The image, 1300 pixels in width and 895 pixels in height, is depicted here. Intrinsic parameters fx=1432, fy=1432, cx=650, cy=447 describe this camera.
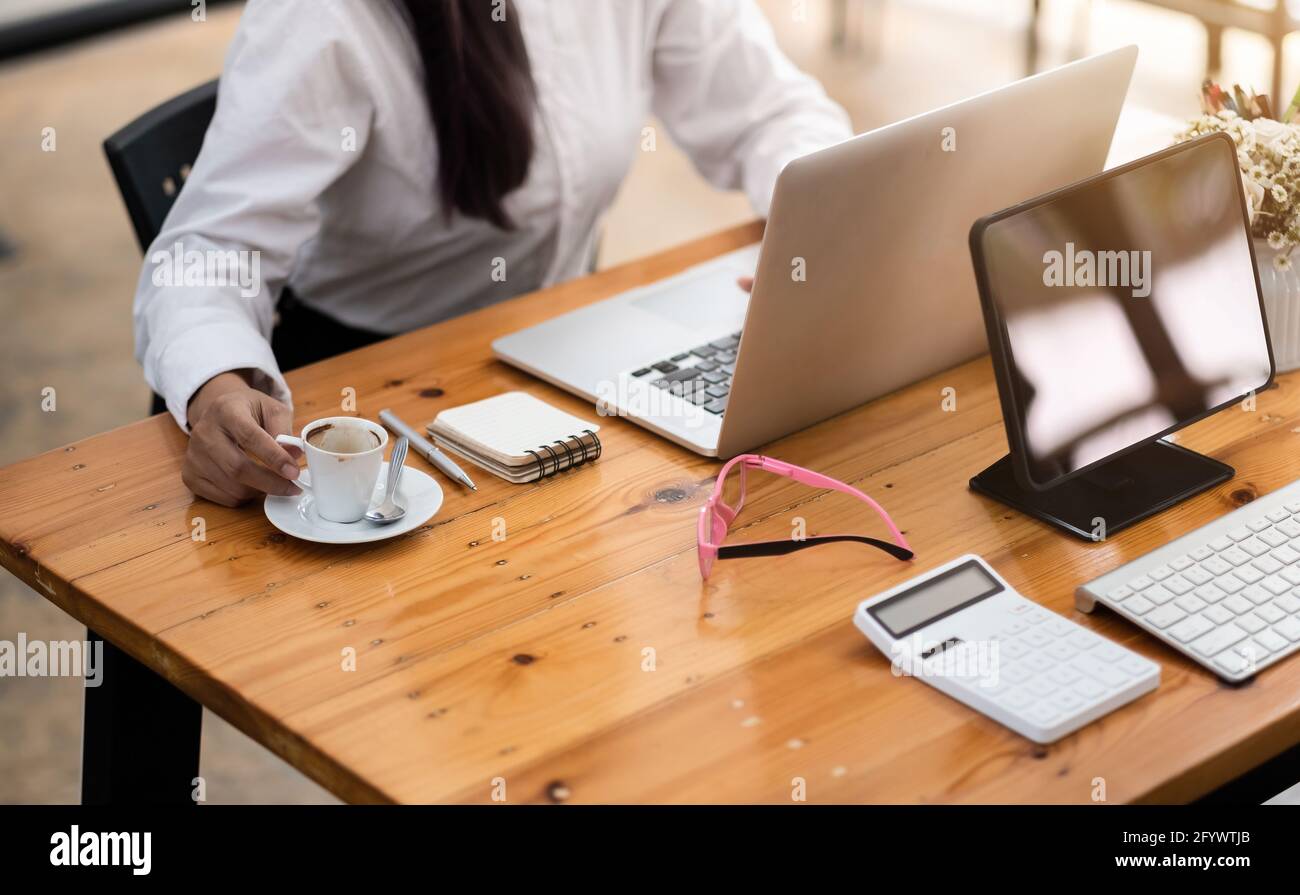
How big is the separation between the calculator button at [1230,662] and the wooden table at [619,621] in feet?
0.05

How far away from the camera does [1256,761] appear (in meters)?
0.93

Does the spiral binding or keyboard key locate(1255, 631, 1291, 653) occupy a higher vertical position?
keyboard key locate(1255, 631, 1291, 653)

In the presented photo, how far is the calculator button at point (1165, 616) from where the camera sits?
1.00m

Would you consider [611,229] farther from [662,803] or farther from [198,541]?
[662,803]

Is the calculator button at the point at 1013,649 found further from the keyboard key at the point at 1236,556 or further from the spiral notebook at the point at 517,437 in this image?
the spiral notebook at the point at 517,437

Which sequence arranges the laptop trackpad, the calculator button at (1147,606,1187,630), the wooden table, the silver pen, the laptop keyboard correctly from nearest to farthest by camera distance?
the wooden table
the calculator button at (1147,606,1187,630)
the silver pen
the laptop keyboard
the laptop trackpad

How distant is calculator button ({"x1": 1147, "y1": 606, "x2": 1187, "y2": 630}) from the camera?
3.28 feet

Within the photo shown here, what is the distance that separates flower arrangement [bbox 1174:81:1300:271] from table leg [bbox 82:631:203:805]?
1074 millimetres

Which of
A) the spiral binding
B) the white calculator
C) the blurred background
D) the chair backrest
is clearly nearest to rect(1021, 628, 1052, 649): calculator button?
the white calculator

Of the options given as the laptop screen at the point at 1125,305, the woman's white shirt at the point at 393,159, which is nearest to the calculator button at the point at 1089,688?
the laptop screen at the point at 1125,305

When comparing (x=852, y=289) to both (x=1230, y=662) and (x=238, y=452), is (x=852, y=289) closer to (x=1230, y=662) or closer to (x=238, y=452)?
(x=1230, y=662)

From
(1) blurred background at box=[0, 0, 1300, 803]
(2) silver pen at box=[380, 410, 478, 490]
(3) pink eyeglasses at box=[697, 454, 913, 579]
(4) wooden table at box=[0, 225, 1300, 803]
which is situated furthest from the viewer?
(1) blurred background at box=[0, 0, 1300, 803]

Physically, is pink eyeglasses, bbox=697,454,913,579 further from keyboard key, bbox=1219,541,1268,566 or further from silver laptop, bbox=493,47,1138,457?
keyboard key, bbox=1219,541,1268,566
